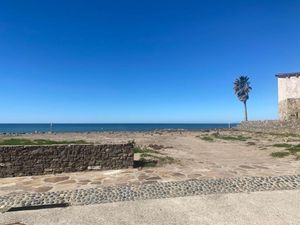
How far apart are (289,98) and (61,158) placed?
145 ft

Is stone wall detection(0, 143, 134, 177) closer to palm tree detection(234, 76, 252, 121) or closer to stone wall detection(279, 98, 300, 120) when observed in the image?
stone wall detection(279, 98, 300, 120)

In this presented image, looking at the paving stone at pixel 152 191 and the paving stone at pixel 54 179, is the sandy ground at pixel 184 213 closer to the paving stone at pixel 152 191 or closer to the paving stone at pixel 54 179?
the paving stone at pixel 152 191

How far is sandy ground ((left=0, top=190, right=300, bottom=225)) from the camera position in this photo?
5.85 m

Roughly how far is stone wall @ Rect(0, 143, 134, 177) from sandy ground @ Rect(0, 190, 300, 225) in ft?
14.3

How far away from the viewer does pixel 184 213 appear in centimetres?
632

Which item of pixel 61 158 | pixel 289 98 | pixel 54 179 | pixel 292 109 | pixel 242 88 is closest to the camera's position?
pixel 54 179

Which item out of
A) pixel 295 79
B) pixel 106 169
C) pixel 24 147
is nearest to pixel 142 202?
pixel 106 169

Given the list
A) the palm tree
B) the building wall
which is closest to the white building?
the building wall

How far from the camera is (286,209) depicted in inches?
251

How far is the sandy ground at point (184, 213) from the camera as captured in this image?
19.2ft

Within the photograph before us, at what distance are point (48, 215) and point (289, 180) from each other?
7.41 meters

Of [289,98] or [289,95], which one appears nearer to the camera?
[289,98]

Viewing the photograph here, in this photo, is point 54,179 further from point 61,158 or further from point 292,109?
point 292,109

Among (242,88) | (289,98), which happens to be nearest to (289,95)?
(289,98)
